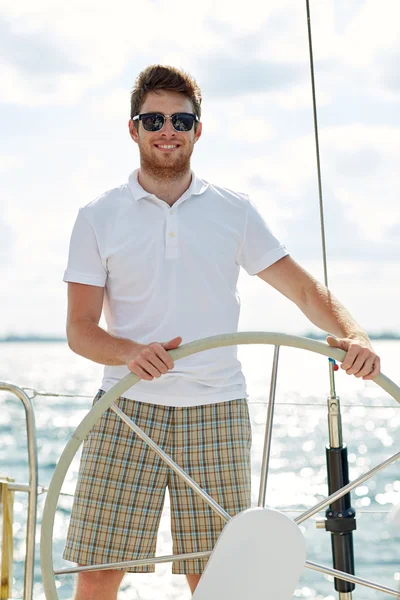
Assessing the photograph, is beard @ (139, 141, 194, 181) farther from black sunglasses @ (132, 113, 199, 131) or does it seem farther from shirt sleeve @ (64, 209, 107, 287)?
shirt sleeve @ (64, 209, 107, 287)

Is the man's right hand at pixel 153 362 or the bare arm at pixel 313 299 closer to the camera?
the man's right hand at pixel 153 362

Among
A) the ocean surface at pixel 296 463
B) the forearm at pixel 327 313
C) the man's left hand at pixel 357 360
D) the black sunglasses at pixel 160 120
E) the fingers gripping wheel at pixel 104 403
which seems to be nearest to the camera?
the fingers gripping wheel at pixel 104 403

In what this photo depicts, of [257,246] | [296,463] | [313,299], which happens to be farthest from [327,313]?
[296,463]

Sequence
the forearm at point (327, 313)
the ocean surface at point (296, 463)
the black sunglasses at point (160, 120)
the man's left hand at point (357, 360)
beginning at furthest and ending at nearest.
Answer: the ocean surface at point (296, 463) < the black sunglasses at point (160, 120) < the forearm at point (327, 313) < the man's left hand at point (357, 360)

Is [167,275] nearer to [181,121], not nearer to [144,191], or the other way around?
[144,191]

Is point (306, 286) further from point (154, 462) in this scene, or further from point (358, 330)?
point (154, 462)

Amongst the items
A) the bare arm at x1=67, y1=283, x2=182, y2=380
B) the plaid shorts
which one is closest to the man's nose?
the bare arm at x1=67, y1=283, x2=182, y2=380

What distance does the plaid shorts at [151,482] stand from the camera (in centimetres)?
190

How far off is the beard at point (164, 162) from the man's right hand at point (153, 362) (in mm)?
599

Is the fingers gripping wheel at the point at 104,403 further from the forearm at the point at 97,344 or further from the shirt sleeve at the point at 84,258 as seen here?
the shirt sleeve at the point at 84,258

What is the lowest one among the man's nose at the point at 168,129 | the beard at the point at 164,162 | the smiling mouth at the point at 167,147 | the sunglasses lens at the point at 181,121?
the beard at the point at 164,162

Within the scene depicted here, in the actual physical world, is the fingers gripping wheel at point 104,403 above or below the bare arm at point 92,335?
below

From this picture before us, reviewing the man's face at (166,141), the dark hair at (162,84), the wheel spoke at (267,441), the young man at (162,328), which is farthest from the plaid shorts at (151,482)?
the dark hair at (162,84)

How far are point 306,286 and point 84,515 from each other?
2.24ft
